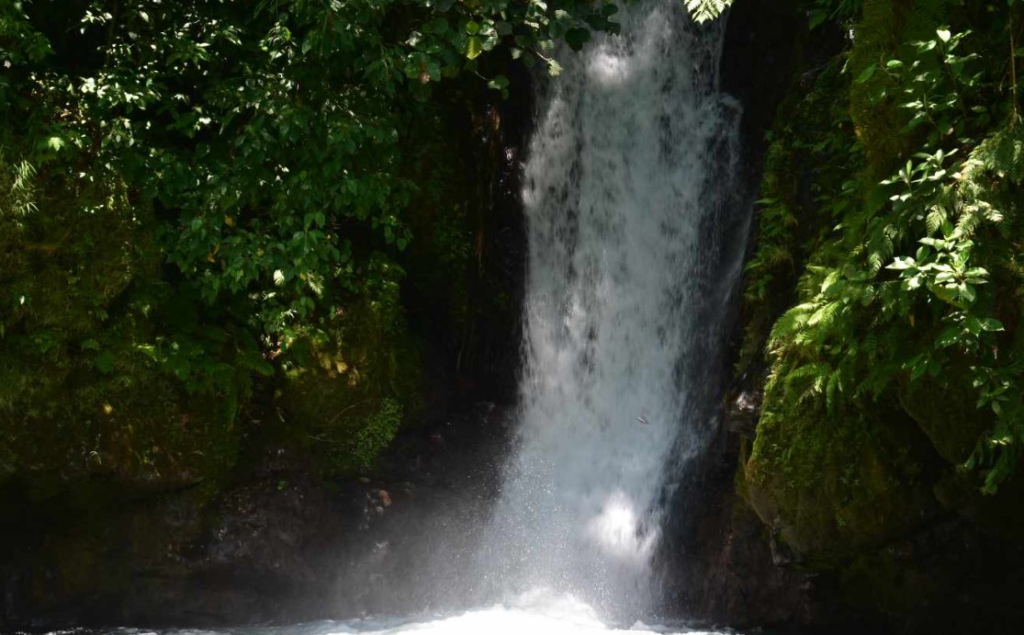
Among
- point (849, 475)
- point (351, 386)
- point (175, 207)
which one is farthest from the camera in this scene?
point (351, 386)

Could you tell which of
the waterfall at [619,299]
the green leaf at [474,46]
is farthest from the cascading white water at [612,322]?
the green leaf at [474,46]

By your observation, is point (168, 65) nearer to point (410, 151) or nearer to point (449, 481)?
point (410, 151)

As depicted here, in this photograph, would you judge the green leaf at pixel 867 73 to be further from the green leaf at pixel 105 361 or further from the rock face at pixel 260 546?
the green leaf at pixel 105 361

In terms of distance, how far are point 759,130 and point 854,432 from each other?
389cm

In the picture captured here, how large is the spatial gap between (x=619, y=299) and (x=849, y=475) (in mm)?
3819

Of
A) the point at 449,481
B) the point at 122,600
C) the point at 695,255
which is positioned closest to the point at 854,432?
the point at 695,255

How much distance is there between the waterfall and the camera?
9.04 metres

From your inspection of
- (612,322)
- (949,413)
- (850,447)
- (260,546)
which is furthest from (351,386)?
(949,413)

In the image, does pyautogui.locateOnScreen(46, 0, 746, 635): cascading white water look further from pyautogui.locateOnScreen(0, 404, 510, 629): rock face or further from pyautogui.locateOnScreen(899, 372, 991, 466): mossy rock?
pyautogui.locateOnScreen(899, 372, 991, 466): mossy rock

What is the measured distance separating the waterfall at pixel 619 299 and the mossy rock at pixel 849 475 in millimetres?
2137

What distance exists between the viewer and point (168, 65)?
25.5 feet

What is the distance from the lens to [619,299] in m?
9.91

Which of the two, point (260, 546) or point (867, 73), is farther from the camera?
point (260, 546)

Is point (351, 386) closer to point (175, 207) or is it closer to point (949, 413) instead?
point (175, 207)
